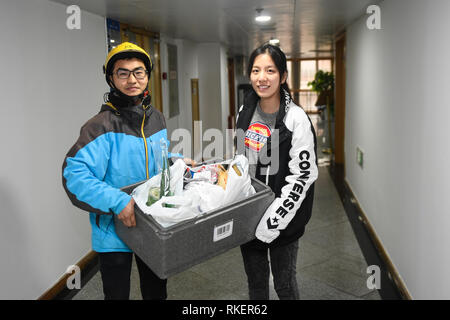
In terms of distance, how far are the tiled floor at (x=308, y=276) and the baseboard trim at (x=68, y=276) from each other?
0.23ft

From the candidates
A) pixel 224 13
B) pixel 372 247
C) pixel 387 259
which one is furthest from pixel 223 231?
pixel 224 13

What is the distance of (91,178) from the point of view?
163 centimetres

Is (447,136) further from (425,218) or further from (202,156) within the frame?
(202,156)

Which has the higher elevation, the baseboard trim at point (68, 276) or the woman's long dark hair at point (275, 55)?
the woman's long dark hair at point (275, 55)

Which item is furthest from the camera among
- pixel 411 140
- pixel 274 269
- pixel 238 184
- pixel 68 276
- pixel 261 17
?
pixel 261 17

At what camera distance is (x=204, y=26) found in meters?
5.33

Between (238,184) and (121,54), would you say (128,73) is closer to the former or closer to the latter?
(121,54)

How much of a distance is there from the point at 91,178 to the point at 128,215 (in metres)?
0.21

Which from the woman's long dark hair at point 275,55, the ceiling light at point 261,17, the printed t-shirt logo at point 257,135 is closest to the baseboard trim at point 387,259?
the printed t-shirt logo at point 257,135

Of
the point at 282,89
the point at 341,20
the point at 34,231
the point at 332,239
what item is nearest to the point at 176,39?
the point at 341,20

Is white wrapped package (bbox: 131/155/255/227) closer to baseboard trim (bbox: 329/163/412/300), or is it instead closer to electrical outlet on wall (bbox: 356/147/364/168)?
baseboard trim (bbox: 329/163/412/300)

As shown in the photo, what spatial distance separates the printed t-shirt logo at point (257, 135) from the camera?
1851mm

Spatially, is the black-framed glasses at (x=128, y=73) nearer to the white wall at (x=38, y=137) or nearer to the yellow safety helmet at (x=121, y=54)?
the yellow safety helmet at (x=121, y=54)

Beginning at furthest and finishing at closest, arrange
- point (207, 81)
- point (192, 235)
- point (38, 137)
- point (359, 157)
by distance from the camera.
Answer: point (207, 81) < point (359, 157) < point (38, 137) < point (192, 235)
